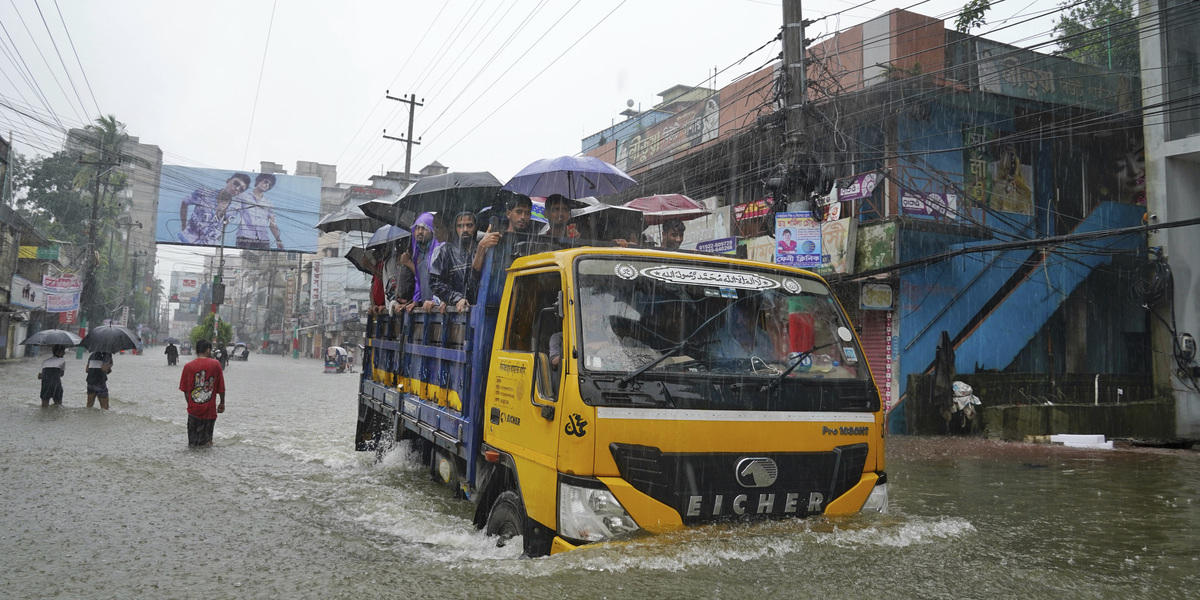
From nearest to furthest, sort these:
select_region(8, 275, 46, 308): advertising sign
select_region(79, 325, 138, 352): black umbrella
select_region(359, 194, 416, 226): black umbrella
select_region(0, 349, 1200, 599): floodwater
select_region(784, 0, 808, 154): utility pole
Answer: select_region(0, 349, 1200, 599): floodwater, select_region(359, 194, 416, 226): black umbrella, select_region(784, 0, 808, 154): utility pole, select_region(79, 325, 138, 352): black umbrella, select_region(8, 275, 46, 308): advertising sign

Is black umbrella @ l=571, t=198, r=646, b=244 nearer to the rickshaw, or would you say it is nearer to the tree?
the tree

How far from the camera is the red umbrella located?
413 inches

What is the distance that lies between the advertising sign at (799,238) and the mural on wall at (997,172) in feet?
21.1

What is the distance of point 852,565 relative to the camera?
3.38 meters

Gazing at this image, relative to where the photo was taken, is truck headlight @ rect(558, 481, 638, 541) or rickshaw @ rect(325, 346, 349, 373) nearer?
truck headlight @ rect(558, 481, 638, 541)

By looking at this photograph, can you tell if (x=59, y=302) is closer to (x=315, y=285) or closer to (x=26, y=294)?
(x=26, y=294)

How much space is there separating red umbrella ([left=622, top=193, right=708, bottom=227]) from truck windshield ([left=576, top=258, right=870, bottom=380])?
589 cm

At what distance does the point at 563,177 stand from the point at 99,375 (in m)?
9.74

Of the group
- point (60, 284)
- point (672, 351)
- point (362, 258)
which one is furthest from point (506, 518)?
point (60, 284)

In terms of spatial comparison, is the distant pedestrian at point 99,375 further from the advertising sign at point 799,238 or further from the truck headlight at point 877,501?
the truck headlight at point 877,501

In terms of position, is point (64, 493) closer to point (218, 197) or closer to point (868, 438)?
point (868, 438)

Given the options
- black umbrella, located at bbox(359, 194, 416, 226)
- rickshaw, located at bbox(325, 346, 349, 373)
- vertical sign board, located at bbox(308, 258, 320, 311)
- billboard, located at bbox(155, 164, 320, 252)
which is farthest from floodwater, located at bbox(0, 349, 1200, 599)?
vertical sign board, located at bbox(308, 258, 320, 311)

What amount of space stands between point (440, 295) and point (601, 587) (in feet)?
10.9

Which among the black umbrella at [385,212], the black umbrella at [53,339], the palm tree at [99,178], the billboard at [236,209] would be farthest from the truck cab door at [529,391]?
the palm tree at [99,178]
